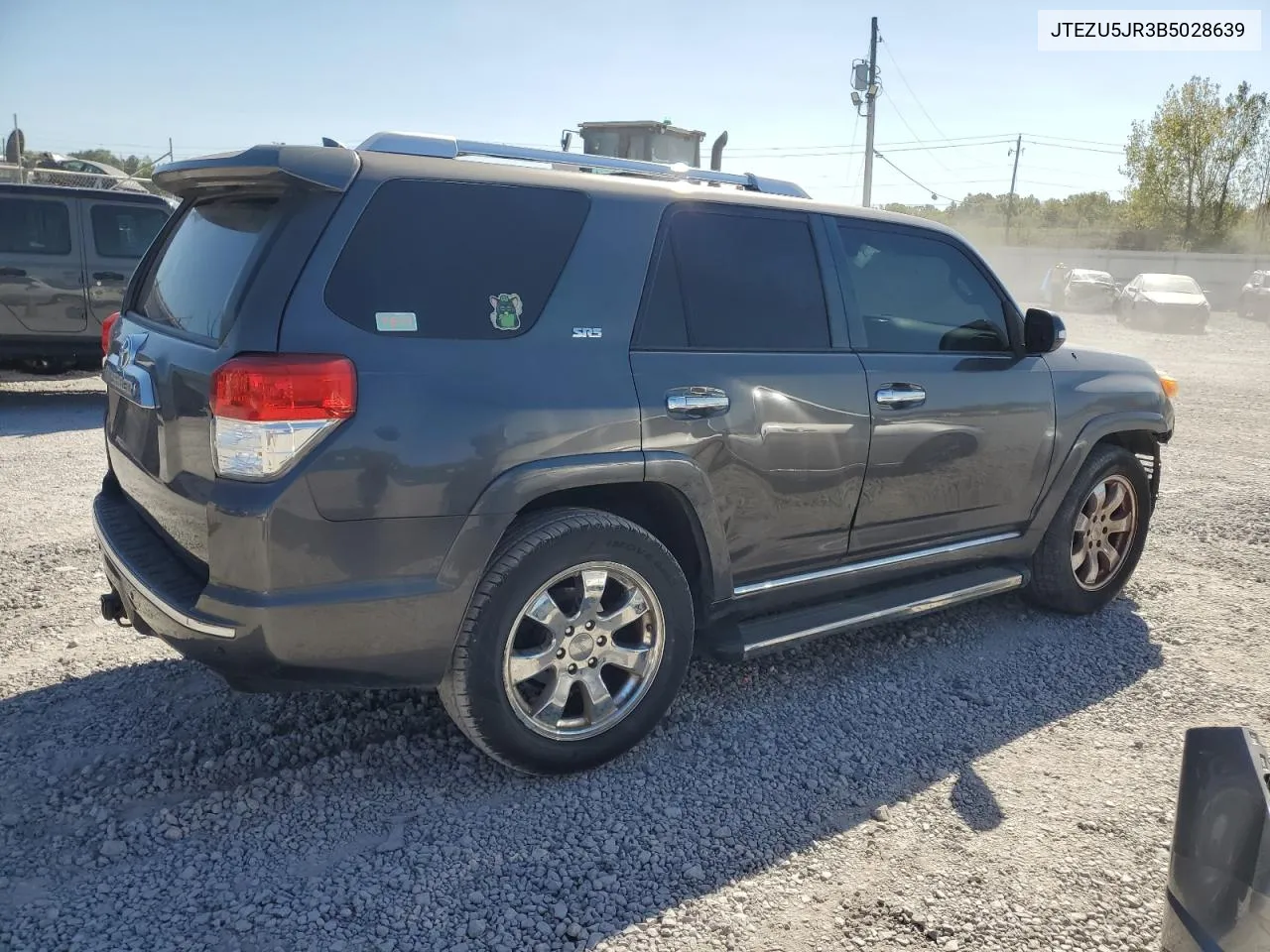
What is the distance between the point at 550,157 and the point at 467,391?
103 cm

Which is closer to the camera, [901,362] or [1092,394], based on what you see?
[901,362]

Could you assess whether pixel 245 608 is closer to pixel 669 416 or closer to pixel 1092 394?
pixel 669 416

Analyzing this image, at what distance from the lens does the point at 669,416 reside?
314 cm

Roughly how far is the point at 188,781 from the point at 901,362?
2.92m

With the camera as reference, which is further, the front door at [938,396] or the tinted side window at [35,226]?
the tinted side window at [35,226]

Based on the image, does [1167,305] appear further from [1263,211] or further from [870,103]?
[1263,211]

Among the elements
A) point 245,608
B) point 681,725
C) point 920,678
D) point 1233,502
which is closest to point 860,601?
point 920,678

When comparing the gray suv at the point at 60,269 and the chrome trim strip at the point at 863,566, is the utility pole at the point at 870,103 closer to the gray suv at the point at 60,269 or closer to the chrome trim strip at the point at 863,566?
the gray suv at the point at 60,269

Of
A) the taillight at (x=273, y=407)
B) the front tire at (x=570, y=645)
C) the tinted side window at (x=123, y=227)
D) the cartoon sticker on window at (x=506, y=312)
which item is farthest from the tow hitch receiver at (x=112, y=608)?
the tinted side window at (x=123, y=227)

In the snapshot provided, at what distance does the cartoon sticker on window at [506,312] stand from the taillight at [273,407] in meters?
0.49

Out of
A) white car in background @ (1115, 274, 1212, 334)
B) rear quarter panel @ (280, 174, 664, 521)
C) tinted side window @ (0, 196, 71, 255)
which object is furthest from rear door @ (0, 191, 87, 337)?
white car in background @ (1115, 274, 1212, 334)

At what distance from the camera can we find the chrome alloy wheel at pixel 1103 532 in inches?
184

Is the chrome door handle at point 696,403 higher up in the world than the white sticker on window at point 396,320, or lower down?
lower down

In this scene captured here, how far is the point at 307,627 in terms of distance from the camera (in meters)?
2.63
